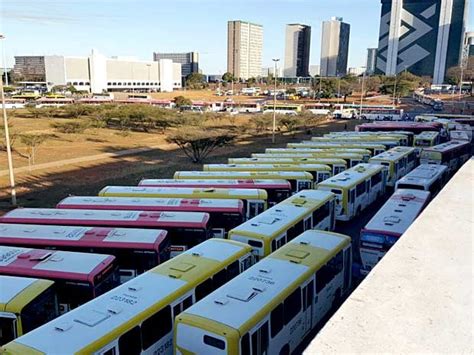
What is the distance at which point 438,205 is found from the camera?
332 inches

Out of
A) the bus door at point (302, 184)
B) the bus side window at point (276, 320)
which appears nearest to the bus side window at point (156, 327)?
the bus side window at point (276, 320)

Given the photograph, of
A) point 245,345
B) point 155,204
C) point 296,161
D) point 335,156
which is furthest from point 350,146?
point 245,345

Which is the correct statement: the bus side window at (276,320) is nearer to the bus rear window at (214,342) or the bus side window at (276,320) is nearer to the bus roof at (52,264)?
the bus rear window at (214,342)

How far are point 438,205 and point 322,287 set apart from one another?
3325 millimetres

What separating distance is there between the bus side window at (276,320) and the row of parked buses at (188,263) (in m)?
0.04

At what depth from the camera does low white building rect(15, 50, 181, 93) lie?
123 metres

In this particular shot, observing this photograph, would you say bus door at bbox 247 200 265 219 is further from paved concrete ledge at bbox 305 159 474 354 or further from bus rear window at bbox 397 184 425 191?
paved concrete ledge at bbox 305 159 474 354

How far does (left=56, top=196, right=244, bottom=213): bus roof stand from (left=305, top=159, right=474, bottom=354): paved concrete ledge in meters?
8.46

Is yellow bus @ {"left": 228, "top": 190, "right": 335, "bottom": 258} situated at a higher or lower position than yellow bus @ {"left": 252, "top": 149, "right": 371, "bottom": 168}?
lower

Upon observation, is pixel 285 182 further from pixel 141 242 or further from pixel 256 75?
pixel 256 75

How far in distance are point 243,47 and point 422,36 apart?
2898 inches

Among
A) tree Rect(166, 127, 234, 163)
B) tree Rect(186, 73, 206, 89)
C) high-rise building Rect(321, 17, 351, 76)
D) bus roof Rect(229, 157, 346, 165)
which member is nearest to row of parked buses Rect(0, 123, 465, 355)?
bus roof Rect(229, 157, 346, 165)

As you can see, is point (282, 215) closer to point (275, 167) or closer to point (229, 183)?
point (229, 183)

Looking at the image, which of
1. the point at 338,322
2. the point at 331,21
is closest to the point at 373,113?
the point at 338,322
